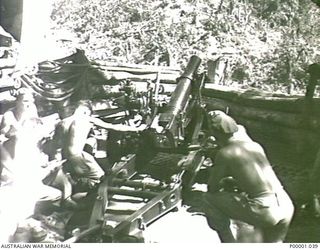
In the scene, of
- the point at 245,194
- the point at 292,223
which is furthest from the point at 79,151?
the point at 292,223

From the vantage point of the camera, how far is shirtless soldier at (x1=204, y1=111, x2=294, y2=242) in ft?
10.1

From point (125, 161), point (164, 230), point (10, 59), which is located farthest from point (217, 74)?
point (10, 59)

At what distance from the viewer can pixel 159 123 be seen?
10.5 feet

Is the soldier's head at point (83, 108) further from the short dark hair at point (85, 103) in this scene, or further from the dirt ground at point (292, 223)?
the dirt ground at point (292, 223)

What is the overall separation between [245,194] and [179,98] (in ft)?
2.14

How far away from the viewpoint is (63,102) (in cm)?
317

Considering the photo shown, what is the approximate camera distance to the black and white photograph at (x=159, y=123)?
10.1 feet

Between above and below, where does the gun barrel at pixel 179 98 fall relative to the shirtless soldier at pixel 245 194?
above

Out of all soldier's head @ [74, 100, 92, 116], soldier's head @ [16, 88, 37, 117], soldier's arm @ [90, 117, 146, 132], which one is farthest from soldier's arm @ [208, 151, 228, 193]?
soldier's head @ [16, 88, 37, 117]

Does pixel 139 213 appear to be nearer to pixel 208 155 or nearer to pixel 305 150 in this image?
pixel 208 155

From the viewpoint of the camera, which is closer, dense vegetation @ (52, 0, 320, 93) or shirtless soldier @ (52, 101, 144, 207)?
shirtless soldier @ (52, 101, 144, 207)

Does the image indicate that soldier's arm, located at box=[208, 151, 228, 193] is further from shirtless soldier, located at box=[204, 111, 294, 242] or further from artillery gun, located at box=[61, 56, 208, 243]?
artillery gun, located at box=[61, 56, 208, 243]

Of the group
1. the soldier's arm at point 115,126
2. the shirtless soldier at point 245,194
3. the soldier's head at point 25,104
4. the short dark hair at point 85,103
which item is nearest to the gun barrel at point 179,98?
the soldier's arm at point 115,126

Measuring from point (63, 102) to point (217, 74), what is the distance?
902 millimetres
